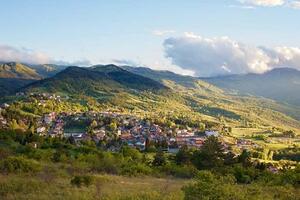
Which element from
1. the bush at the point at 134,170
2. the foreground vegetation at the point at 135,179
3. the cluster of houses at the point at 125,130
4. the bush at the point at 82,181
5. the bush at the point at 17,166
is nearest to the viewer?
the foreground vegetation at the point at 135,179

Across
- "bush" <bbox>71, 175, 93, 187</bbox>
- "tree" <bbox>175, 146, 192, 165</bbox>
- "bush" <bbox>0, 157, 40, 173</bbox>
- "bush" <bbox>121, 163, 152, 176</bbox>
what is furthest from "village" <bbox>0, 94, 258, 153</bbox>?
"bush" <bbox>71, 175, 93, 187</bbox>

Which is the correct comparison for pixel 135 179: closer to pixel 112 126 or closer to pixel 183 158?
pixel 183 158

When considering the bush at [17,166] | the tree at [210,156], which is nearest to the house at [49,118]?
the tree at [210,156]

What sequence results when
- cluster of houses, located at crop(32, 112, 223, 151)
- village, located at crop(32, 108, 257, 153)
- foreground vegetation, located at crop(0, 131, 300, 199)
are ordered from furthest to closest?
village, located at crop(32, 108, 257, 153) → cluster of houses, located at crop(32, 112, 223, 151) → foreground vegetation, located at crop(0, 131, 300, 199)

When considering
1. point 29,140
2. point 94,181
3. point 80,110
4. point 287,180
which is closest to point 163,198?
point 94,181

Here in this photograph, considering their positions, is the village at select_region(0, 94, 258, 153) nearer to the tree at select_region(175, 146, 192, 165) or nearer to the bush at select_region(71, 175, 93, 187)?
the tree at select_region(175, 146, 192, 165)

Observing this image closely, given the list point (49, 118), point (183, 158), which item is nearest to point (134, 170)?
point (183, 158)

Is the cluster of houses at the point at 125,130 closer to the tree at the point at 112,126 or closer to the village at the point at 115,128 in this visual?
the village at the point at 115,128

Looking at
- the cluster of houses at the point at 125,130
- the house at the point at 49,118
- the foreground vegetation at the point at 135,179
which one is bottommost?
the cluster of houses at the point at 125,130
